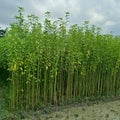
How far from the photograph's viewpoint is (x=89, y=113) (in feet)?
20.8

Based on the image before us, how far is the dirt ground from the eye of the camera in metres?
6.00

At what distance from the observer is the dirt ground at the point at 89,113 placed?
6.00m

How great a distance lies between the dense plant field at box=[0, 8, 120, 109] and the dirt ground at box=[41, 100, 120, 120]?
0.45 m

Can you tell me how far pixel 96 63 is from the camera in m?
7.46

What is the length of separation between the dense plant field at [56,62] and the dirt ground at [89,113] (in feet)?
1.47

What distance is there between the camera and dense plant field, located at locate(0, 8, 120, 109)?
611cm

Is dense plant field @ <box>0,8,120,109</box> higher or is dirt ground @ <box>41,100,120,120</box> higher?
dense plant field @ <box>0,8,120,109</box>

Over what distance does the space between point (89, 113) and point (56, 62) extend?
→ 1.23 metres

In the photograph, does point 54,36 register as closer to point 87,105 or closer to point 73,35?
point 73,35

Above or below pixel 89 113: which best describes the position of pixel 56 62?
above

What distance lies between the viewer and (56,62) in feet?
21.2

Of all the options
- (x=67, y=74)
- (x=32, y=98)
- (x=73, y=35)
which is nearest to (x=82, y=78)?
(x=67, y=74)

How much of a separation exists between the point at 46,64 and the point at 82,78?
4.61ft

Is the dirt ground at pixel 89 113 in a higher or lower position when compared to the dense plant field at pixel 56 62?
lower
